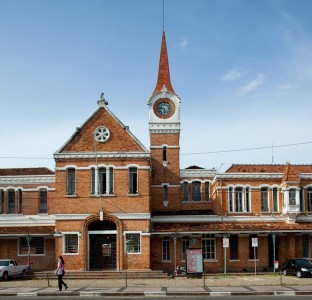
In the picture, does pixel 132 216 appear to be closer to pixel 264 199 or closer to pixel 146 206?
pixel 146 206

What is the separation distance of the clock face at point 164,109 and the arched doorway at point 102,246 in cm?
1794

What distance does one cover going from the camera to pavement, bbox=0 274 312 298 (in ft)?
93.5

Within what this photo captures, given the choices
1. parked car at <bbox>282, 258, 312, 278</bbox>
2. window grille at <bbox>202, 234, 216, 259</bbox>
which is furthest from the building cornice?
parked car at <bbox>282, 258, 312, 278</bbox>

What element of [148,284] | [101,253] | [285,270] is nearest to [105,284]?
[148,284]

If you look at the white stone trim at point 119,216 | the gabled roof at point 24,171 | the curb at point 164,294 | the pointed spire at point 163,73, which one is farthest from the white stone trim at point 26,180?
the curb at point 164,294

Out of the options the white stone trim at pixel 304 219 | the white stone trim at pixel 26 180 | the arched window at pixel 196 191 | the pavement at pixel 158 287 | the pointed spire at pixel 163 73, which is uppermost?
the pointed spire at pixel 163 73

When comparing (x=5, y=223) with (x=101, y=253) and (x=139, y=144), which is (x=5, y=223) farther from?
(x=139, y=144)

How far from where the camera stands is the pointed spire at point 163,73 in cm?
5772

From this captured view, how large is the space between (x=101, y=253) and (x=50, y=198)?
1128 centimetres

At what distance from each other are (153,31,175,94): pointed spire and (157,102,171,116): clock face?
1535 mm

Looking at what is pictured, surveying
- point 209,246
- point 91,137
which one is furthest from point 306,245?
point 91,137

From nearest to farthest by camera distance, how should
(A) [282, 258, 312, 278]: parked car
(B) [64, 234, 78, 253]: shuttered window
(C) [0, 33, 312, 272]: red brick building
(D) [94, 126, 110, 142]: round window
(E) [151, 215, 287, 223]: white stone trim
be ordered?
(A) [282, 258, 312, 278]: parked car, (B) [64, 234, 78, 253]: shuttered window, (C) [0, 33, 312, 272]: red brick building, (D) [94, 126, 110, 142]: round window, (E) [151, 215, 287, 223]: white stone trim

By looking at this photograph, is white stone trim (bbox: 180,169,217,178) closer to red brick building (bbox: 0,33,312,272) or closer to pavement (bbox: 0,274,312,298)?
red brick building (bbox: 0,33,312,272)

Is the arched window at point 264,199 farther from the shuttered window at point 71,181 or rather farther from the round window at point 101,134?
the shuttered window at point 71,181
